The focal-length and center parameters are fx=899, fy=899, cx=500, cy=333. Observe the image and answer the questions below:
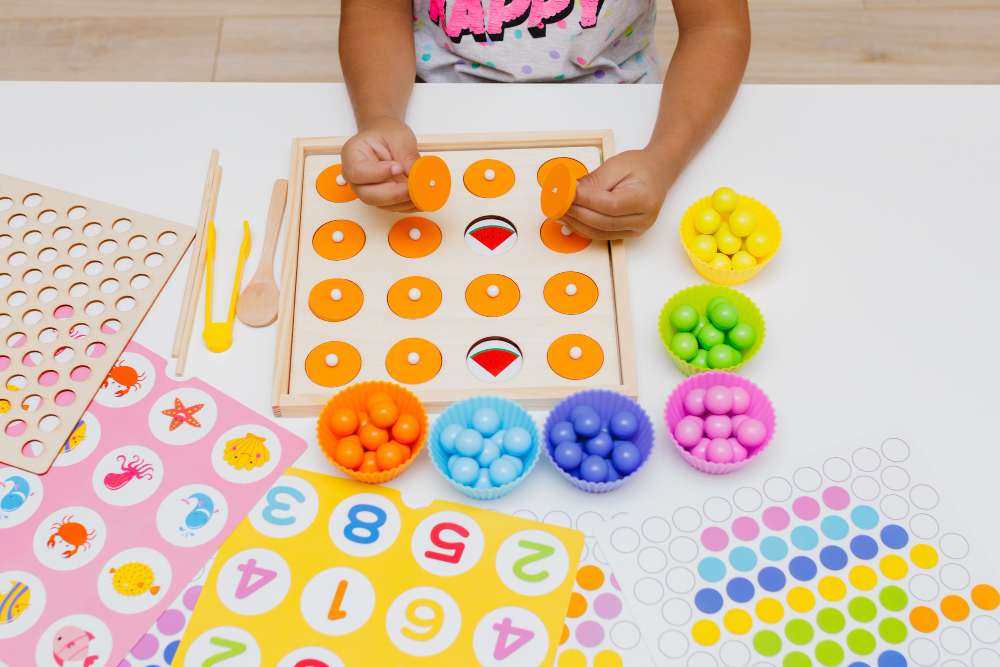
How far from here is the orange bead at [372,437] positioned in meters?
0.73

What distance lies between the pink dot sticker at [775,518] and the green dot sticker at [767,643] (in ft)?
0.28

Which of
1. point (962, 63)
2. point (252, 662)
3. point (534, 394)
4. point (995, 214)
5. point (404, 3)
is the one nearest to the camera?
point (252, 662)

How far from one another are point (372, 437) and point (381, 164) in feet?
0.85

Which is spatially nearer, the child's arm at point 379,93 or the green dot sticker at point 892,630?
the green dot sticker at point 892,630

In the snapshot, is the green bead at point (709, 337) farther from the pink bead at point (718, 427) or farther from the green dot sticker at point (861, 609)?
the green dot sticker at point (861, 609)

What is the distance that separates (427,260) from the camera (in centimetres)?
84

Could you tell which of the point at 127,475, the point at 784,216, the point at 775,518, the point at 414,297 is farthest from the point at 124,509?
the point at 784,216

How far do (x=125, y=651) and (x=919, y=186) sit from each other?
32.5 inches

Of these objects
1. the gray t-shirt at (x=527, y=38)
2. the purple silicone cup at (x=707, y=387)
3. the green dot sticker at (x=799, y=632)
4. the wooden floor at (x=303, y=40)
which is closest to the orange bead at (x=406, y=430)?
the purple silicone cup at (x=707, y=387)

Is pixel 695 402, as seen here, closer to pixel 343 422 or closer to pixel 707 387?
pixel 707 387

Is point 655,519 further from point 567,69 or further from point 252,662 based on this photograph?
point 567,69

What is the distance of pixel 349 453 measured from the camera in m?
0.72

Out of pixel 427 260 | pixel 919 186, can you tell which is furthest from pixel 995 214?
pixel 427 260

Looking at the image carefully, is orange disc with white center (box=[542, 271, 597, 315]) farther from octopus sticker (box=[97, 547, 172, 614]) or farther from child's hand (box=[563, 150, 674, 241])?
octopus sticker (box=[97, 547, 172, 614])
